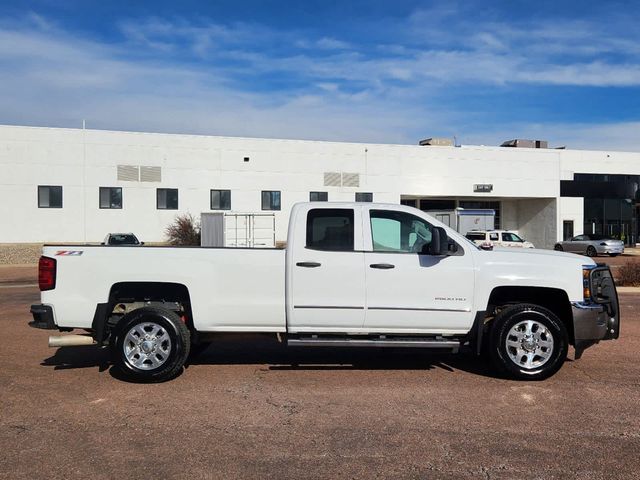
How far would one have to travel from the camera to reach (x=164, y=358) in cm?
686

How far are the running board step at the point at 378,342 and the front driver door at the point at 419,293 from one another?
11 centimetres

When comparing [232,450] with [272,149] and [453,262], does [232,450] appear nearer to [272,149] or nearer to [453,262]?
[453,262]

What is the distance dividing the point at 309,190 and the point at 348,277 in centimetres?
3796

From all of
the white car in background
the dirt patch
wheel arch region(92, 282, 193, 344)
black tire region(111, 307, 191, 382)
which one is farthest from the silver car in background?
black tire region(111, 307, 191, 382)

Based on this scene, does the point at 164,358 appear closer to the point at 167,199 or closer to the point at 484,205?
the point at 167,199

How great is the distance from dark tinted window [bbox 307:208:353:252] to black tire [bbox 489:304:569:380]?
6.20 ft

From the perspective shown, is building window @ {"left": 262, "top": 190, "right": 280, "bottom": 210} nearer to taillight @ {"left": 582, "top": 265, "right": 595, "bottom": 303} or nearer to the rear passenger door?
the rear passenger door

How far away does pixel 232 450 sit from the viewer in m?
4.89

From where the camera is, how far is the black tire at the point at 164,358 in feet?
22.4

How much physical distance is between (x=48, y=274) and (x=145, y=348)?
135cm

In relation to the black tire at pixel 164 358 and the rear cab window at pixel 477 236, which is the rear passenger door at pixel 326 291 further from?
the rear cab window at pixel 477 236

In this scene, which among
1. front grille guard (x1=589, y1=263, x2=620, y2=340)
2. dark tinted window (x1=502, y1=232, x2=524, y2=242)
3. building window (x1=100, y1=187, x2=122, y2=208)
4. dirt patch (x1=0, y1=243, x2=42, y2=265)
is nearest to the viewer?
front grille guard (x1=589, y1=263, x2=620, y2=340)

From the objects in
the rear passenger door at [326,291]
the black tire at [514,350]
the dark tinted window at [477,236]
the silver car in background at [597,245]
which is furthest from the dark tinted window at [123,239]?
the black tire at [514,350]

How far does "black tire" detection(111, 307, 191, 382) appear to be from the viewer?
683 centimetres
